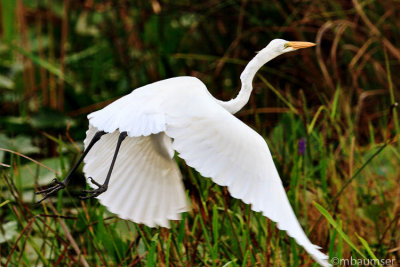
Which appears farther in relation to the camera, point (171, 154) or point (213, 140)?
point (171, 154)

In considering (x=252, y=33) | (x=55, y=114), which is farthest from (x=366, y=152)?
(x=55, y=114)

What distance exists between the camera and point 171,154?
76.4 inches

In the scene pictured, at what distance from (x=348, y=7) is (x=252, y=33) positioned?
0.47 meters

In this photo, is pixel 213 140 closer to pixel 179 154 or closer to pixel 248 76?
pixel 179 154

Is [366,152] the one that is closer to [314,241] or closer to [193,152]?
[314,241]

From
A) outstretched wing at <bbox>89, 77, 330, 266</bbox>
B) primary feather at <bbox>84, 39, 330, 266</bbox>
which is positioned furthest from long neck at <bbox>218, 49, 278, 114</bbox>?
outstretched wing at <bbox>89, 77, 330, 266</bbox>

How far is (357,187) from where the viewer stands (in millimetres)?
2539

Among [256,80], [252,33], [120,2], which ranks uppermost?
[120,2]

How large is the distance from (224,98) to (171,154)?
156 cm

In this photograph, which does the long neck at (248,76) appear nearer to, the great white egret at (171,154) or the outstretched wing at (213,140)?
the great white egret at (171,154)

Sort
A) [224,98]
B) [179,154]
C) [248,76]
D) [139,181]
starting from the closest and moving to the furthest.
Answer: [179,154] → [248,76] → [139,181] → [224,98]

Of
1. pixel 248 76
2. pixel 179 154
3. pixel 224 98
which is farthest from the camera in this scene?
pixel 224 98

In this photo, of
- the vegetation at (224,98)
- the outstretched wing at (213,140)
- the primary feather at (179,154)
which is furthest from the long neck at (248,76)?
the vegetation at (224,98)

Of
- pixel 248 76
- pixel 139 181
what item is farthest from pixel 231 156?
pixel 139 181
